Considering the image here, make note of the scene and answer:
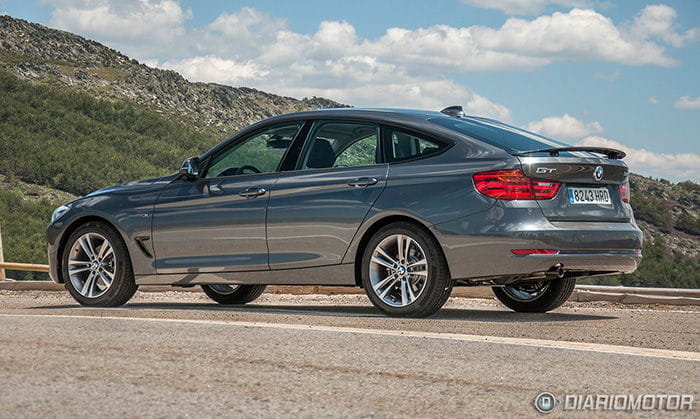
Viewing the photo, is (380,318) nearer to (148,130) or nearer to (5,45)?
(148,130)

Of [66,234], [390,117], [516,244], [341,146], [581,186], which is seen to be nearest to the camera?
[516,244]

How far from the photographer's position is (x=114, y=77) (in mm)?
174375

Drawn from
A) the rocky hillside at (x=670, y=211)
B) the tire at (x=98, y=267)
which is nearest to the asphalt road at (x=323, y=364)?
the tire at (x=98, y=267)

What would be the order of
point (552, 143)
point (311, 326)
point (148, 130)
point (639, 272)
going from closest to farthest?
point (311, 326), point (552, 143), point (639, 272), point (148, 130)

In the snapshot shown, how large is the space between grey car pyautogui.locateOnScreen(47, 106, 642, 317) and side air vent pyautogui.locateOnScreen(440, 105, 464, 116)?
26 mm

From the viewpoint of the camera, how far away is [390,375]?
494cm

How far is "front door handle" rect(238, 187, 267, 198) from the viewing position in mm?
8516

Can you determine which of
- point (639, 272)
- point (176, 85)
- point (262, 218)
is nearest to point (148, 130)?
point (176, 85)

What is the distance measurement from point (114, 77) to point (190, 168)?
171 m

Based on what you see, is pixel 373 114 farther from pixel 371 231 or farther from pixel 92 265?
pixel 92 265

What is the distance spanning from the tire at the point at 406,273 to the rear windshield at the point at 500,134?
2.84 feet

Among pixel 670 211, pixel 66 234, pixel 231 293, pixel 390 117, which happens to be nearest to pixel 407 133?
pixel 390 117

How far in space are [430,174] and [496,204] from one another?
60 centimetres

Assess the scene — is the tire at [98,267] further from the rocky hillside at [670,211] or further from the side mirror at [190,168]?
the rocky hillside at [670,211]
